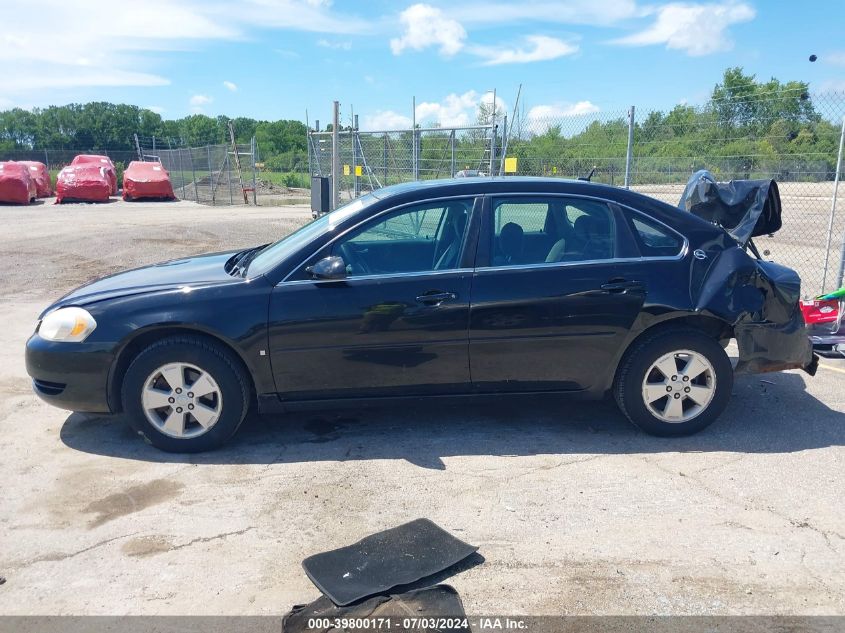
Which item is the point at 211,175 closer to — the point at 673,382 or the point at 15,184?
the point at 15,184

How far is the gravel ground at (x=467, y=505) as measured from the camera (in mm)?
3107

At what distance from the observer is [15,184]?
2656 cm

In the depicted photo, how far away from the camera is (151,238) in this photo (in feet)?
49.5

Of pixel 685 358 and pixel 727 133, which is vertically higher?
pixel 727 133

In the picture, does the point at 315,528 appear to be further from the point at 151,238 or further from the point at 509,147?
the point at 151,238

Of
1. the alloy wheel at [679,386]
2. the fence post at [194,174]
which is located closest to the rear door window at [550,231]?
the alloy wheel at [679,386]

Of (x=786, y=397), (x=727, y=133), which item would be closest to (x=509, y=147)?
(x=727, y=133)

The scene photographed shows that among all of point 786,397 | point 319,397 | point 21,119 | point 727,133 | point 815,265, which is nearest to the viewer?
point 319,397

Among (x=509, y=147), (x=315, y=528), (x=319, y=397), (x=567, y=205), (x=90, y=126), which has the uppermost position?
(x=90, y=126)

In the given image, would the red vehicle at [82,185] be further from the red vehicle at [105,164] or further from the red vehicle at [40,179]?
the red vehicle at [40,179]

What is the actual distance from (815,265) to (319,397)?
397 inches

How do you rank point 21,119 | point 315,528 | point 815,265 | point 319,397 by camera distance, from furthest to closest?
1. point 21,119
2. point 815,265
3. point 319,397
4. point 315,528

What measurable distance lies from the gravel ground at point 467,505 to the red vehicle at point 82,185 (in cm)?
2523

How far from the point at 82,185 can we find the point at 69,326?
26918 millimetres
